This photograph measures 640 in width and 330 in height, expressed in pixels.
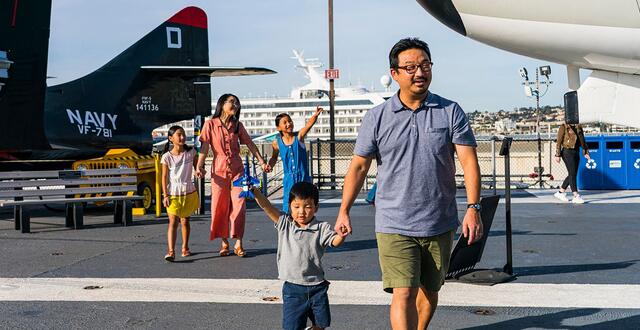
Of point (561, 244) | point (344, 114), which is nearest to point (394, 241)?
point (561, 244)

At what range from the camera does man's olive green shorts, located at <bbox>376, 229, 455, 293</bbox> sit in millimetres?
3602

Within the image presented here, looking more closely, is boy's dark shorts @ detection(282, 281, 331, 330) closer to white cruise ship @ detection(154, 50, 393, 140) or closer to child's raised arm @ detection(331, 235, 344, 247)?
child's raised arm @ detection(331, 235, 344, 247)

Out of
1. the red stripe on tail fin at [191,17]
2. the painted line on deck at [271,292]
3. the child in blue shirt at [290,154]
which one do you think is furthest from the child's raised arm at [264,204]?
the red stripe on tail fin at [191,17]

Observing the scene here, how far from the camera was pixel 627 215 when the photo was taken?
10.2m

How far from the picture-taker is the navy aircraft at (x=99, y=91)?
1108 centimetres

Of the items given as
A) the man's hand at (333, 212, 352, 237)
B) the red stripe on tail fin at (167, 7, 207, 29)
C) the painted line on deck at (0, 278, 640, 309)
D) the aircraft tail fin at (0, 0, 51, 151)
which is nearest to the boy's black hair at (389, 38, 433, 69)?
the man's hand at (333, 212, 352, 237)

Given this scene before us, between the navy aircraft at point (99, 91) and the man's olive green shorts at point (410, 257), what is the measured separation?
9114 millimetres

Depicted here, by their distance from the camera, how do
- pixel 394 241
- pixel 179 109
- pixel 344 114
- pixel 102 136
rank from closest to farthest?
pixel 394 241 → pixel 102 136 → pixel 179 109 → pixel 344 114

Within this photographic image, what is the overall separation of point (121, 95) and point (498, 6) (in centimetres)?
946

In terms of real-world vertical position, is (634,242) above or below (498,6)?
below

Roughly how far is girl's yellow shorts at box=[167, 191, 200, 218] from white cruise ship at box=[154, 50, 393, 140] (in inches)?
3480

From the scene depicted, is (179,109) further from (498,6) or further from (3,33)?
(498,6)

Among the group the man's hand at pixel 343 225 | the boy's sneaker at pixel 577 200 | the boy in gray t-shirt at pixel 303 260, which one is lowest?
the boy's sneaker at pixel 577 200

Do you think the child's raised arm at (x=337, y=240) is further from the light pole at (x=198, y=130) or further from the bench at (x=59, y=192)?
the bench at (x=59, y=192)
